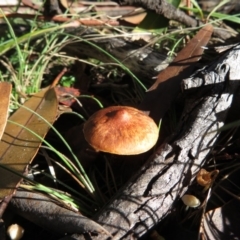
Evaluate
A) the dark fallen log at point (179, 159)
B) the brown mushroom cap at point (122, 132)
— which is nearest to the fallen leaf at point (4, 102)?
the brown mushroom cap at point (122, 132)

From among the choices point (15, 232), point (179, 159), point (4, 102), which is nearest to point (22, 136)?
point (4, 102)

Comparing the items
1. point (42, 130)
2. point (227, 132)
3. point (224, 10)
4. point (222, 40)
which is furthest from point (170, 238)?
point (224, 10)

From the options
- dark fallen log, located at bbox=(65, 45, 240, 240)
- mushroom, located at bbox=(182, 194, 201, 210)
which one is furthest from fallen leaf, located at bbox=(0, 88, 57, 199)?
mushroom, located at bbox=(182, 194, 201, 210)

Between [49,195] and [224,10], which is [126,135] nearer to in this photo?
[49,195]

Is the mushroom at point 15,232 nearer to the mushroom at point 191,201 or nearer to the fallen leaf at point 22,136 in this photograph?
the fallen leaf at point 22,136

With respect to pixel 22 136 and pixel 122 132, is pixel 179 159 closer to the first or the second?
pixel 122 132

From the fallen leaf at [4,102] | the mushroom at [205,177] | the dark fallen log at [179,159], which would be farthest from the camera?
the fallen leaf at [4,102]

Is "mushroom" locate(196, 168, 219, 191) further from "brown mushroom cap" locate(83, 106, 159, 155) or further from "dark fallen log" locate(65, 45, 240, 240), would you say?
"brown mushroom cap" locate(83, 106, 159, 155)

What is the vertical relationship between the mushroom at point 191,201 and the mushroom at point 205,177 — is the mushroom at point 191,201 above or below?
below
